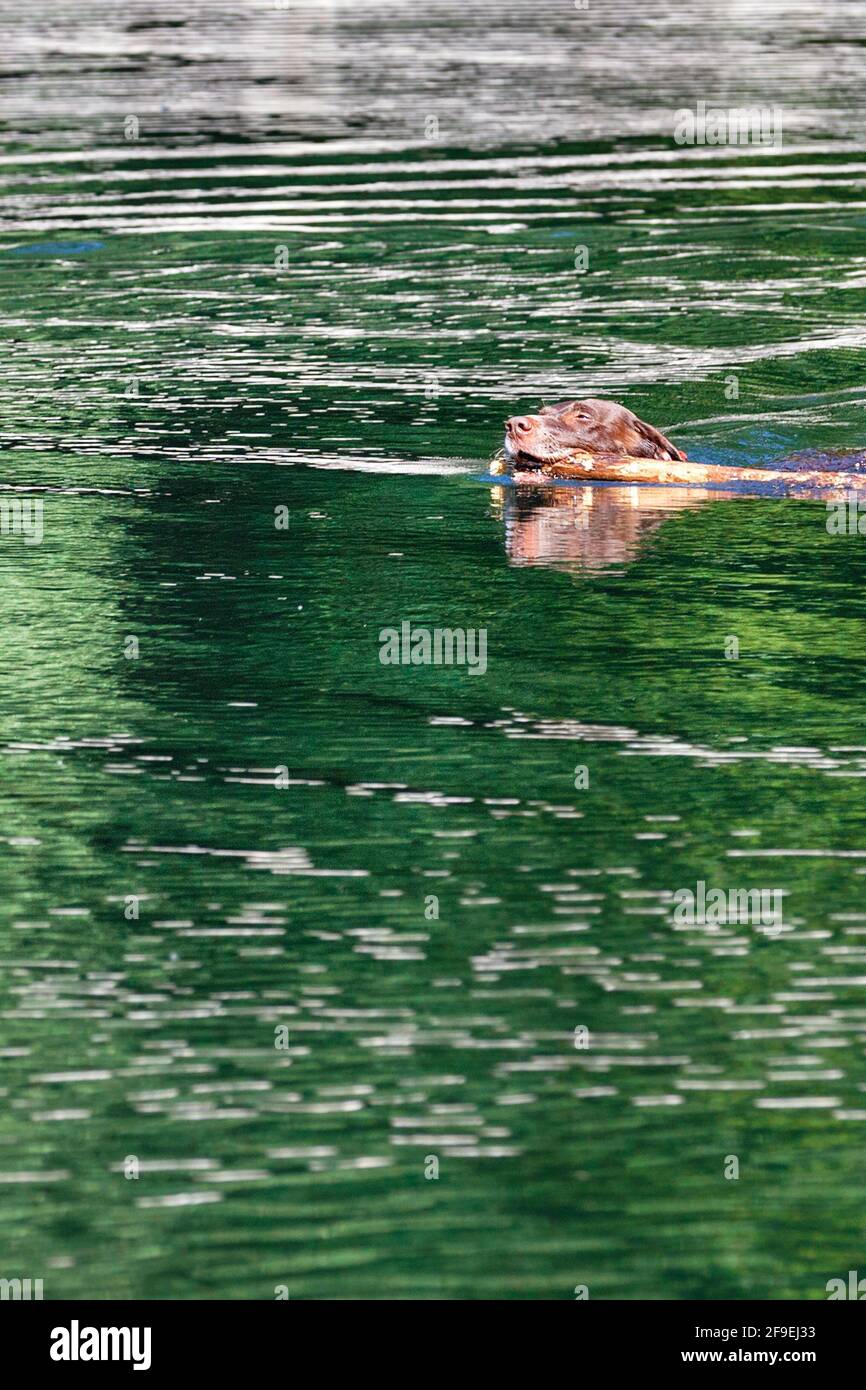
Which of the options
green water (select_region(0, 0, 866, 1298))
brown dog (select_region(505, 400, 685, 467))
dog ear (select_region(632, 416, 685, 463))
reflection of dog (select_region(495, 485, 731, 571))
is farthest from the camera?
dog ear (select_region(632, 416, 685, 463))

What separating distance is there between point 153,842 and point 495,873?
1150mm

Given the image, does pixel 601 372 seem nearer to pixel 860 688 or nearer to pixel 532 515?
pixel 532 515

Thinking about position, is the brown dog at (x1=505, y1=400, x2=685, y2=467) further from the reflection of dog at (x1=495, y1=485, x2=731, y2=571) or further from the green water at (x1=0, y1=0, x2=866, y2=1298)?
the green water at (x1=0, y1=0, x2=866, y2=1298)

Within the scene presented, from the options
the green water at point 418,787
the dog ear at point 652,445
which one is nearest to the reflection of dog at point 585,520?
the green water at point 418,787

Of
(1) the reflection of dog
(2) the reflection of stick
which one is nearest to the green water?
(1) the reflection of dog

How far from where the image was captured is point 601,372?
17375 millimetres

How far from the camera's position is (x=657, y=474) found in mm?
14445

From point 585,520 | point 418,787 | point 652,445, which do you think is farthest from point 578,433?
point 418,787

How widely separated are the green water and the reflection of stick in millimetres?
233

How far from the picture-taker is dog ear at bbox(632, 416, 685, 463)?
14266 mm

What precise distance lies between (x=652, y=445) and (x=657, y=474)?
17 cm

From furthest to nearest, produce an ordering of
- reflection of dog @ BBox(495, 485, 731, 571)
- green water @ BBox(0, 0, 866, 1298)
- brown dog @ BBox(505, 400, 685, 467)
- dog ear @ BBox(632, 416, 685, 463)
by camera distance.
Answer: dog ear @ BBox(632, 416, 685, 463), brown dog @ BBox(505, 400, 685, 467), reflection of dog @ BBox(495, 485, 731, 571), green water @ BBox(0, 0, 866, 1298)

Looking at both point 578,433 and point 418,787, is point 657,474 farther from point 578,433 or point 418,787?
point 418,787

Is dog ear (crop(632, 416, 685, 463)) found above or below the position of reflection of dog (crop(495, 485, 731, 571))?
above
